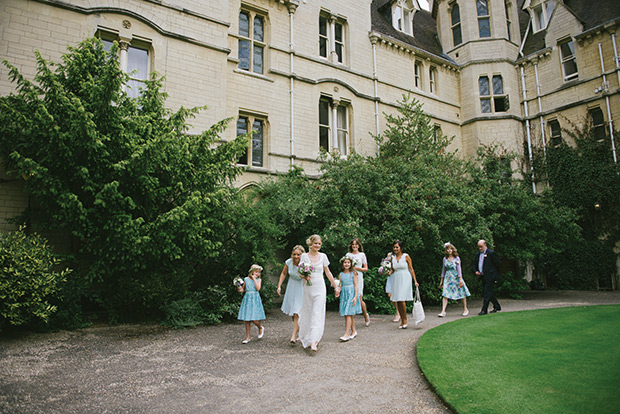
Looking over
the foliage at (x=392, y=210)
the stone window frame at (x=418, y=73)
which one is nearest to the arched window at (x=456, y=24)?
the stone window frame at (x=418, y=73)

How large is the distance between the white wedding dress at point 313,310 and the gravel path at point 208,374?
0.30 metres

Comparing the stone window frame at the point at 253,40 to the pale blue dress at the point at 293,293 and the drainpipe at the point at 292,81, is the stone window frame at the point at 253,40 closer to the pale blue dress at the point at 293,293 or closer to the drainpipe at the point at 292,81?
the drainpipe at the point at 292,81

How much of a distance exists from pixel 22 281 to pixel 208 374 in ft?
15.4

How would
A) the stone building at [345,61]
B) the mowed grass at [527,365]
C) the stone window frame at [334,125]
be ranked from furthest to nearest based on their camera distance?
the stone window frame at [334,125], the stone building at [345,61], the mowed grass at [527,365]

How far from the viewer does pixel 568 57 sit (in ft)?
70.4

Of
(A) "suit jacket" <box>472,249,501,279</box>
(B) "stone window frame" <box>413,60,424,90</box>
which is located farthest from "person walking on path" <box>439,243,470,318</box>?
(B) "stone window frame" <box>413,60,424,90</box>

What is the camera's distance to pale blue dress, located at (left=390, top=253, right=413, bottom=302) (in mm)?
8742

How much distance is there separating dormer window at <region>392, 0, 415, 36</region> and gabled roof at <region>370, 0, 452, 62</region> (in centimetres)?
31

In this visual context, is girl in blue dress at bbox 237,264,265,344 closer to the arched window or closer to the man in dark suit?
the man in dark suit

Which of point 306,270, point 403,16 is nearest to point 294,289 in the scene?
point 306,270

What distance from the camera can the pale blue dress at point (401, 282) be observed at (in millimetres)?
8742

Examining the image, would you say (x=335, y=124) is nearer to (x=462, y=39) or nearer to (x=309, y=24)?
(x=309, y=24)

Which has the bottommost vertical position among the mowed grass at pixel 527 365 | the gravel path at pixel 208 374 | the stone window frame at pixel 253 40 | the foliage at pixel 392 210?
the gravel path at pixel 208 374

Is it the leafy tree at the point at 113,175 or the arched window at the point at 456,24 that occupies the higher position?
the arched window at the point at 456,24
